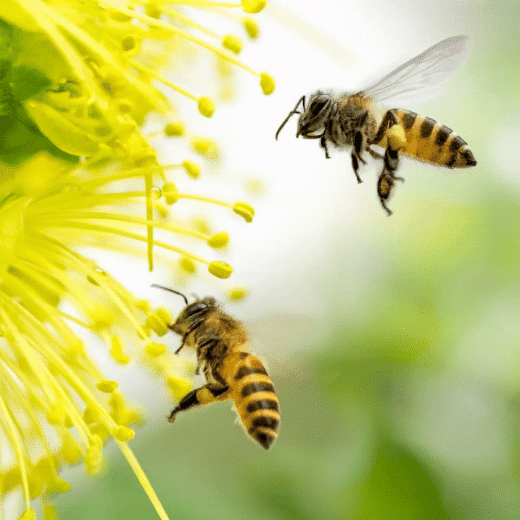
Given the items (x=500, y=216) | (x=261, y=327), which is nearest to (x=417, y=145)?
(x=261, y=327)

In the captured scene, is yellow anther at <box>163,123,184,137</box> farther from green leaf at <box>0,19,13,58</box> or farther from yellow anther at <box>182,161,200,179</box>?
green leaf at <box>0,19,13,58</box>

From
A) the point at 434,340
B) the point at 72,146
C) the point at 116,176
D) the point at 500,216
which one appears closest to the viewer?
the point at 72,146

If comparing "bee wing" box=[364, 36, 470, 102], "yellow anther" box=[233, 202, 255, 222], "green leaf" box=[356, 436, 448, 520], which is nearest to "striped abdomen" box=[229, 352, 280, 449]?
"yellow anther" box=[233, 202, 255, 222]

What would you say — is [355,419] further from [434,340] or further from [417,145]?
[417,145]

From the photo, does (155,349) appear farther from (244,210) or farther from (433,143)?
(433,143)

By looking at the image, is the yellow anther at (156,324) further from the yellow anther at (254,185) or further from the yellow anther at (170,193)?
the yellow anther at (254,185)

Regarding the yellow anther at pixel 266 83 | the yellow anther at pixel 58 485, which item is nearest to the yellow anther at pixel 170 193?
the yellow anther at pixel 266 83
